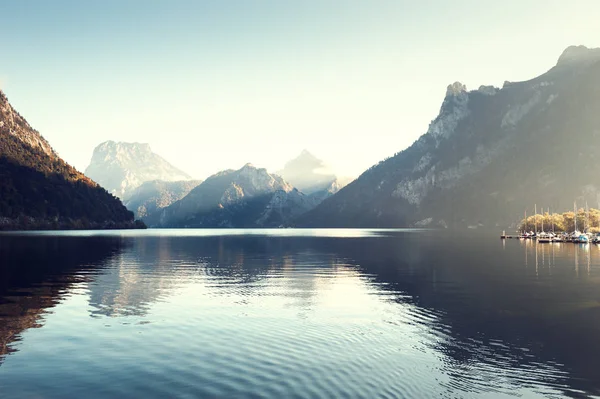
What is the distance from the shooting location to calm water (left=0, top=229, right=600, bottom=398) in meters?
25.5

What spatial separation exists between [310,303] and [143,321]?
1936 centimetres

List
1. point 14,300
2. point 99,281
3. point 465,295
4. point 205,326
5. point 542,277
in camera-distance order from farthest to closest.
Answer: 1. point 542,277
2. point 99,281
3. point 465,295
4. point 14,300
5. point 205,326

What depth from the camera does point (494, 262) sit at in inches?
4353

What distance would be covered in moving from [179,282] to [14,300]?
24.4 meters

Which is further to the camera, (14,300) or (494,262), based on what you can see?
(494,262)

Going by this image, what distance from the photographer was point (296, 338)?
36.3 m

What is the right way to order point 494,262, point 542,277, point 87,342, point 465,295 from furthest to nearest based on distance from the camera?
point 494,262 → point 542,277 → point 465,295 → point 87,342

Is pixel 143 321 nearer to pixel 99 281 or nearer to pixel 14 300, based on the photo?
pixel 14 300

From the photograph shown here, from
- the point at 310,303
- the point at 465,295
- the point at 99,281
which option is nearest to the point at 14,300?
the point at 99,281

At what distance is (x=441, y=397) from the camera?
24.1 metres

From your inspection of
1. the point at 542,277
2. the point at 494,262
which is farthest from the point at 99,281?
the point at 494,262

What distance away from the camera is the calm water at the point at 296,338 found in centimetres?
2555

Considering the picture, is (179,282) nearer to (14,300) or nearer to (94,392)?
(14,300)

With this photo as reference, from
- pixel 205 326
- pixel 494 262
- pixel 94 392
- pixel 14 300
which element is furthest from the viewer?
pixel 494 262
